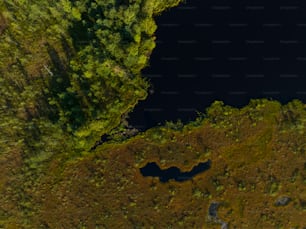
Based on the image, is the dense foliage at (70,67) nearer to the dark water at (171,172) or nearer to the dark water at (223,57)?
the dark water at (223,57)

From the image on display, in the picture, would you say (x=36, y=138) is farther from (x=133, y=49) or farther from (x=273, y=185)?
(x=273, y=185)

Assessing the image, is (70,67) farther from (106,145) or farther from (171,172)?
(171,172)

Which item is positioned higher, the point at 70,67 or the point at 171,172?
the point at 70,67

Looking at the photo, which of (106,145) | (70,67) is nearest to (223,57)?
(106,145)

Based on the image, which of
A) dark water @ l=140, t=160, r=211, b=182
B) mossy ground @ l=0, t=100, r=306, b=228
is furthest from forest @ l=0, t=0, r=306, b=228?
dark water @ l=140, t=160, r=211, b=182

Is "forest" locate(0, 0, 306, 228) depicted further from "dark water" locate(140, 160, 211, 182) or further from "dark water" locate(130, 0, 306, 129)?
"dark water" locate(130, 0, 306, 129)

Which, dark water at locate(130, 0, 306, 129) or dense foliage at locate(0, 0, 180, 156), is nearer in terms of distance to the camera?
dense foliage at locate(0, 0, 180, 156)

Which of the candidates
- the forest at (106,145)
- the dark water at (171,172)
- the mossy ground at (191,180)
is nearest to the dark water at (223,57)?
the forest at (106,145)
